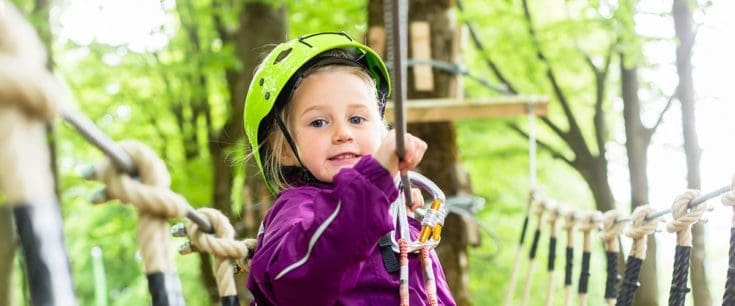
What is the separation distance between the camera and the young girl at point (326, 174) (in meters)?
1.69

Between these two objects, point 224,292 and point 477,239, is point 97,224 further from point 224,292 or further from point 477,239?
point 224,292

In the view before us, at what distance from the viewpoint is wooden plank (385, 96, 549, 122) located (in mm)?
4602

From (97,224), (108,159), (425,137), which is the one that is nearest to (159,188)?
(108,159)

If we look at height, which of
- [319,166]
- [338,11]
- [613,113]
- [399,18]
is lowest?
[319,166]

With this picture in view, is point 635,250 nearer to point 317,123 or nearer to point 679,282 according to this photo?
point 679,282

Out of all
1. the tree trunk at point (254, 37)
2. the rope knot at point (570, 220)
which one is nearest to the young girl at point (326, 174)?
the rope knot at point (570, 220)

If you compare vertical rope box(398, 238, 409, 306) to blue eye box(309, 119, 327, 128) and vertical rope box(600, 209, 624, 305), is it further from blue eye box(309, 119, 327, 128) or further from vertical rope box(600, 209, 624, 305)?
vertical rope box(600, 209, 624, 305)

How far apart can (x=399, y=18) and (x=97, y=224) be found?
475 inches

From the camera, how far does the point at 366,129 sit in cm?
211

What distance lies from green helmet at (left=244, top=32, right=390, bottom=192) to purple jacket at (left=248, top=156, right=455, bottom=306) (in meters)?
0.41

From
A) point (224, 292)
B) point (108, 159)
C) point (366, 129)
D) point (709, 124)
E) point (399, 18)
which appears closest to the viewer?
point (108, 159)

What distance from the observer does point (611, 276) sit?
320cm

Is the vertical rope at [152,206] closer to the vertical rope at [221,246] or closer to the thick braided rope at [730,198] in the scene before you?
the vertical rope at [221,246]

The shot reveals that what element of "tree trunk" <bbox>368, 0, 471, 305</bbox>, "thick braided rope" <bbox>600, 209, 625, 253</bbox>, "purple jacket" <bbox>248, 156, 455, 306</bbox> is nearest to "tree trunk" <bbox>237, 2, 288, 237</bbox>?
"tree trunk" <bbox>368, 0, 471, 305</bbox>
